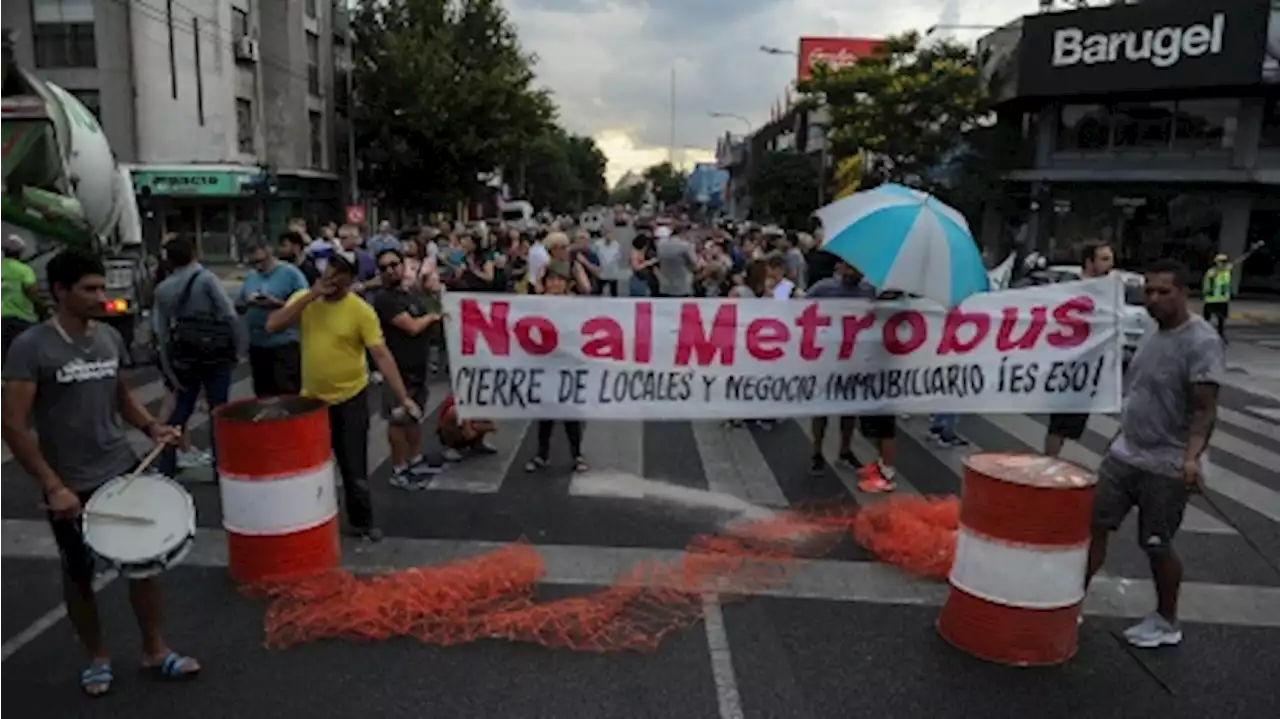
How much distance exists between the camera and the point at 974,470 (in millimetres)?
4645

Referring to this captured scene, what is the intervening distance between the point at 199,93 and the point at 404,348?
88.9ft

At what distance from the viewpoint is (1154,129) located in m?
29.6

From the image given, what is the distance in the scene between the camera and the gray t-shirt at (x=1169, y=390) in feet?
14.8

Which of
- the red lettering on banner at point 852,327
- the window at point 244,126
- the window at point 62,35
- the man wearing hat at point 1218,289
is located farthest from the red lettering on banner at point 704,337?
the window at point 244,126

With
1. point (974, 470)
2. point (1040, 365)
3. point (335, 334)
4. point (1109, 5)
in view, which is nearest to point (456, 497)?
point (335, 334)

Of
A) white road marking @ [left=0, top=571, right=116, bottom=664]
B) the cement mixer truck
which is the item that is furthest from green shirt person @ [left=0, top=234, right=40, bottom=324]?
white road marking @ [left=0, top=571, right=116, bottom=664]

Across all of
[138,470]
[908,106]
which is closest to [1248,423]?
[138,470]

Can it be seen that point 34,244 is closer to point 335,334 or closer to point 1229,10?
point 335,334

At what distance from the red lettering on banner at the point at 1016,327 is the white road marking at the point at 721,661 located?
296 cm

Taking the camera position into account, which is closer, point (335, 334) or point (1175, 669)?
point (1175, 669)

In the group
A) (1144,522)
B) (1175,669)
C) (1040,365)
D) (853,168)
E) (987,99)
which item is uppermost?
(987,99)

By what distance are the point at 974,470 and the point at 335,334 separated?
3.64 m

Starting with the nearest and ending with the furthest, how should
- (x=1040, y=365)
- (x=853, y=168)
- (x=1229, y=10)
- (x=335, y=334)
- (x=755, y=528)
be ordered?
(x=335, y=334) < (x=755, y=528) < (x=1040, y=365) < (x=1229, y=10) < (x=853, y=168)

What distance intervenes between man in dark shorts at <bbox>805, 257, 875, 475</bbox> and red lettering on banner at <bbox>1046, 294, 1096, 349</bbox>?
1.30 meters
